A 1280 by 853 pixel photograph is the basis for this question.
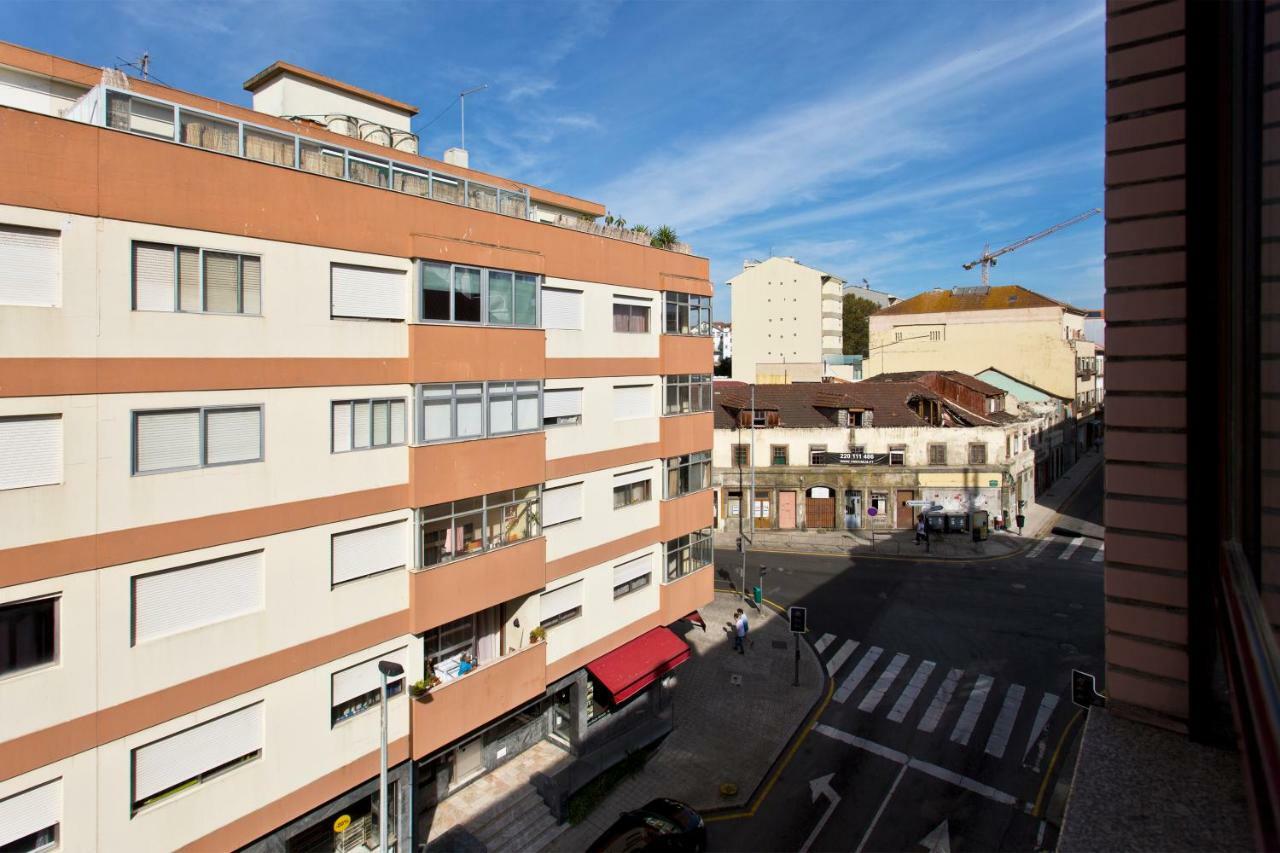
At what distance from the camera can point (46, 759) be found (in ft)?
34.8

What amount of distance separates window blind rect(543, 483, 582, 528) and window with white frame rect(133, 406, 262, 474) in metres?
7.53

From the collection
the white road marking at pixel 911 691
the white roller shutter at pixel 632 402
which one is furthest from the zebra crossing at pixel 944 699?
the white roller shutter at pixel 632 402

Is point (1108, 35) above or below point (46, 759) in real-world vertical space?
above

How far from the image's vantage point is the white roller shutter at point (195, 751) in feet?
38.4

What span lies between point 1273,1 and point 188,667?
1516 cm

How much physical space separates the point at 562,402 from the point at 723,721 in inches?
470

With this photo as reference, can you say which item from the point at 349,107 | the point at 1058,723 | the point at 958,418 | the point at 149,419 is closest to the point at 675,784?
the point at 1058,723

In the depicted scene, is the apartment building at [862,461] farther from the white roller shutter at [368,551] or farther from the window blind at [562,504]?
the white roller shutter at [368,551]

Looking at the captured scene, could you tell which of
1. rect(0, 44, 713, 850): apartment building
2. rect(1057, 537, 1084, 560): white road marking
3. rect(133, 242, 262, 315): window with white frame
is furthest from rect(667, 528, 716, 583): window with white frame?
rect(1057, 537, 1084, 560): white road marking

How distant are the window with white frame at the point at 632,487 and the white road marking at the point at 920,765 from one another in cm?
914

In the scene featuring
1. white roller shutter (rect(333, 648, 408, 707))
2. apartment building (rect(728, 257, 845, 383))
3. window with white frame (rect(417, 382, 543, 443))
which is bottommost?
white roller shutter (rect(333, 648, 408, 707))

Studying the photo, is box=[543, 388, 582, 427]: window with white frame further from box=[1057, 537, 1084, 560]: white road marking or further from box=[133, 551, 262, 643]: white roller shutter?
box=[1057, 537, 1084, 560]: white road marking

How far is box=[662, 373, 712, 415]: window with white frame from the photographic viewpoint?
22.2 metres

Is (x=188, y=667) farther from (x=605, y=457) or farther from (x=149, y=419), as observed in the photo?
(x=605, y=457)
